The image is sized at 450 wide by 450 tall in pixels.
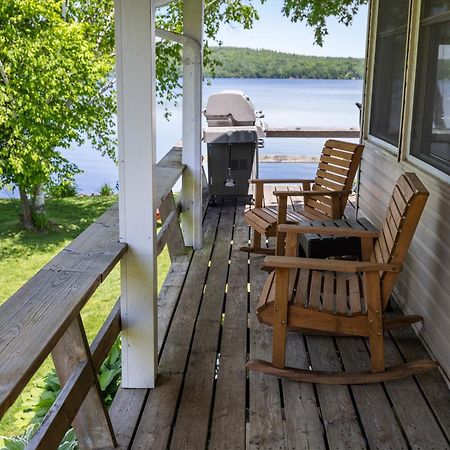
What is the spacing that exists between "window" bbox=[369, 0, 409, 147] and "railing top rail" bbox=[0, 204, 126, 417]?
244 centimetres

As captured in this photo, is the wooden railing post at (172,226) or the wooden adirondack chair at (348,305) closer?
the wooden adirondack chair at (348,305)

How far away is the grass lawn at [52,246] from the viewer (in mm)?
6465

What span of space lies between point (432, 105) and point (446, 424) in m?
1.70

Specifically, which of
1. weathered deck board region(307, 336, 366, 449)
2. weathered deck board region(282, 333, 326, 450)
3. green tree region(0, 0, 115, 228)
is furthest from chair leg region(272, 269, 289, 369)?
green tree region(0, 0, 115, 228)

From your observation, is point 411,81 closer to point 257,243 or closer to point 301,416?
point 257,243

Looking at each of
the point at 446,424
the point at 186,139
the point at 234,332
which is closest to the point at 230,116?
the point at 186,139

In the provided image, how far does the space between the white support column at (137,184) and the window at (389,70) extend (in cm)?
216

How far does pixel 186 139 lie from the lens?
4.55 m

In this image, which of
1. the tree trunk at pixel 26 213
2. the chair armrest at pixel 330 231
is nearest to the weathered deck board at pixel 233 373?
the chair armrest at pixel 330 231

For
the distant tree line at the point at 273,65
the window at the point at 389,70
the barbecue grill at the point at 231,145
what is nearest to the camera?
the window at the point at 389,70

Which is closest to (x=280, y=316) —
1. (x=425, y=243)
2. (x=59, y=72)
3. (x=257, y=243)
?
(x=425, y=243)

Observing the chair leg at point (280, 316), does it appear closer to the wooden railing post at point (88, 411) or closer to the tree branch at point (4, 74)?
the wooden railing post at point (88, 411)

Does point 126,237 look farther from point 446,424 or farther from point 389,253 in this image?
point 446,424

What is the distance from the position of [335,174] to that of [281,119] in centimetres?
1025
